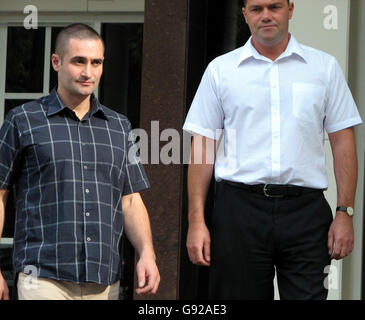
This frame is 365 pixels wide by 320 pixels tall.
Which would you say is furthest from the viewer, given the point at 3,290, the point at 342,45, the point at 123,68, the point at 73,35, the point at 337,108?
the point at 123,68

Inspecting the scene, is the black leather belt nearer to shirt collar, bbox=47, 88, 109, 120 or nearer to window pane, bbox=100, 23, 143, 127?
shirt collar, bbox=47, 88, 109, 120

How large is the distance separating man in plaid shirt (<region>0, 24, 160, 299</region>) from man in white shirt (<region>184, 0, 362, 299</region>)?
1.43 feet

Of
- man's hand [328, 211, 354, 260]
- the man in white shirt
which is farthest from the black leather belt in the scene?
man's hand [328, 211, 354, 260]

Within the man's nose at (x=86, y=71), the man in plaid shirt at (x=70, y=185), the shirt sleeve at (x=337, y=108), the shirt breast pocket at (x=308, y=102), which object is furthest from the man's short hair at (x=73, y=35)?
the shirt sleeve at (x=337, y=108)

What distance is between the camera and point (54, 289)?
13.4 feet

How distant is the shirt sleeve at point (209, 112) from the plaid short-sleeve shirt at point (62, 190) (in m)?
0.53

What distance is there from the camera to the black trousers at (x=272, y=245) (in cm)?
440

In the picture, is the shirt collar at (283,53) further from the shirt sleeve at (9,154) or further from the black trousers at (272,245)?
the shirt sleeve at (9,154)

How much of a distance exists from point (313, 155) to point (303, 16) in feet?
7.49

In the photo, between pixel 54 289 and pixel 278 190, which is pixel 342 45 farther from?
pixel 54 289

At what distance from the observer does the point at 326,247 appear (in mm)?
4430

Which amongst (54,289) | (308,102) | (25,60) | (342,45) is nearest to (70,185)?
(54,289)

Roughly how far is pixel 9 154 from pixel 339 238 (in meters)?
1.52
